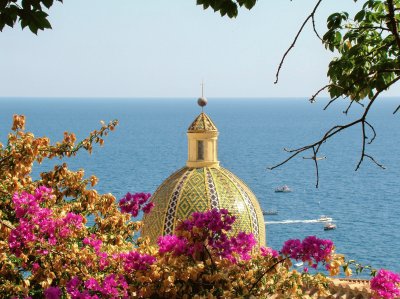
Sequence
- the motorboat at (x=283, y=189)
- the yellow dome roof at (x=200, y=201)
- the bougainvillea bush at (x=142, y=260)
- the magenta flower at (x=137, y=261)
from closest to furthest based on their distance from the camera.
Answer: the bougainvillea bush at (x=142, y=260) → the magenta flower at (x=137, y=261) → the yellow dome roof at (x=200, y=201) → the motorboat at (x=283, y=189)

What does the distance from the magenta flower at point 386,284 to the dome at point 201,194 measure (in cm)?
551

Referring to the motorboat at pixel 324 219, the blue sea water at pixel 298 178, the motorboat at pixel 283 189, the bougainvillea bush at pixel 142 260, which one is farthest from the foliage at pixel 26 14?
the motorboat at pixel 283 189

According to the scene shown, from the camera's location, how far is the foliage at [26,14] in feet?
16.8

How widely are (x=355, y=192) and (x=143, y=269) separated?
62937 millimetres

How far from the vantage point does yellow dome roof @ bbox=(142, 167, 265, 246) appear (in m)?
12.8

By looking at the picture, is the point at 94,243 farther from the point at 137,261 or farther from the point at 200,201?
the point at 200,201

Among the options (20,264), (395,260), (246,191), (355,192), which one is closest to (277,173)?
(355,192)

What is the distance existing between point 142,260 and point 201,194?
5.72m

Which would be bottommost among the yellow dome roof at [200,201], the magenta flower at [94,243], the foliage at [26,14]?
the yellow dome roof at [200,201]

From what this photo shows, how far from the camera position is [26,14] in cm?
512

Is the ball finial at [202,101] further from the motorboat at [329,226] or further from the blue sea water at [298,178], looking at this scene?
the motorboat at [329,226]

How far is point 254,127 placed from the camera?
163375 mm

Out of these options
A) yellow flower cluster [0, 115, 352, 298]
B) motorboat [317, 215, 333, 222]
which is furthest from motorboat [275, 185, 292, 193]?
yellow flower cluster [0, 115, 352, 298]

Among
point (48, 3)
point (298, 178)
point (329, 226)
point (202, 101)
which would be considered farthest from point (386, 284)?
point (298, 178)
